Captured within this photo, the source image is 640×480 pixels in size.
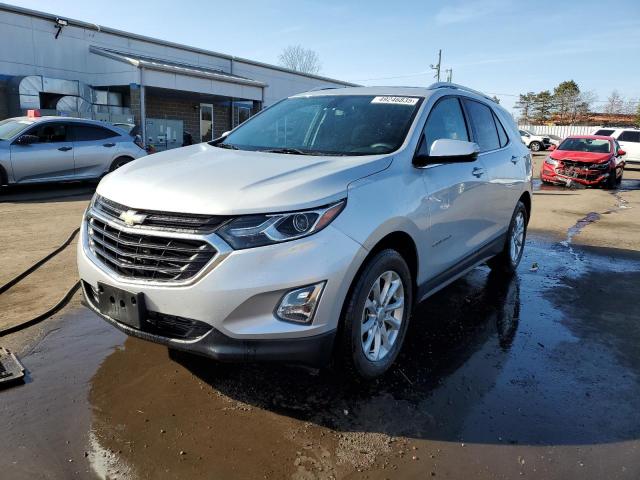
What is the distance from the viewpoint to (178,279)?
2.63 meters

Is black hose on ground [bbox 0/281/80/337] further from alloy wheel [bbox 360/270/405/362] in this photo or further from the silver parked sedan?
the silver parked sedan

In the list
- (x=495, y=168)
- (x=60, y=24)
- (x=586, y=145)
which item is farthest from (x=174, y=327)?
(x=60, y=24)

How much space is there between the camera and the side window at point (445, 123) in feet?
12.5

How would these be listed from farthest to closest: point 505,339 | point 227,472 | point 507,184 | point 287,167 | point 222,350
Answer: point 507,184
point 505,339
point 287,167
point 222,350
point 227,472

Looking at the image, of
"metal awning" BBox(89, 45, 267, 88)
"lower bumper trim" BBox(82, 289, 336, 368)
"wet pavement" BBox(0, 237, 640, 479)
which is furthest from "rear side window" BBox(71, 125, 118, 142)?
"lower bumper trim" BBox(82, 289, 336, 368)

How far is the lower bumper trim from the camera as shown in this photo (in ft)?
8.55

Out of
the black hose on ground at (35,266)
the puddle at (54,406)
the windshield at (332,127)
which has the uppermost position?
the windshield at (332,127)

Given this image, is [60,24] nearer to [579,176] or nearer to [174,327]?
[579,176]

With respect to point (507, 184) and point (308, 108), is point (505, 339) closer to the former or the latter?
point (507, 184)

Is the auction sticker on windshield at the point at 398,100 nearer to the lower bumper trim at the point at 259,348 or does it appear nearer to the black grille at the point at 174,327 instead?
the lower bumper trim at the point at 259,348

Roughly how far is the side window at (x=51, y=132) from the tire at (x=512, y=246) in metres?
9.44

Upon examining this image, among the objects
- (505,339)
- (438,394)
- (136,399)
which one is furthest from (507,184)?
(136,399)

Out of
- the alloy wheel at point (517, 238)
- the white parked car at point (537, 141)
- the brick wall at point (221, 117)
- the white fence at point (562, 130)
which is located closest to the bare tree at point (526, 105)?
the white fence at point (562, 130)

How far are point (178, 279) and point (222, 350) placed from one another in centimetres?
42
